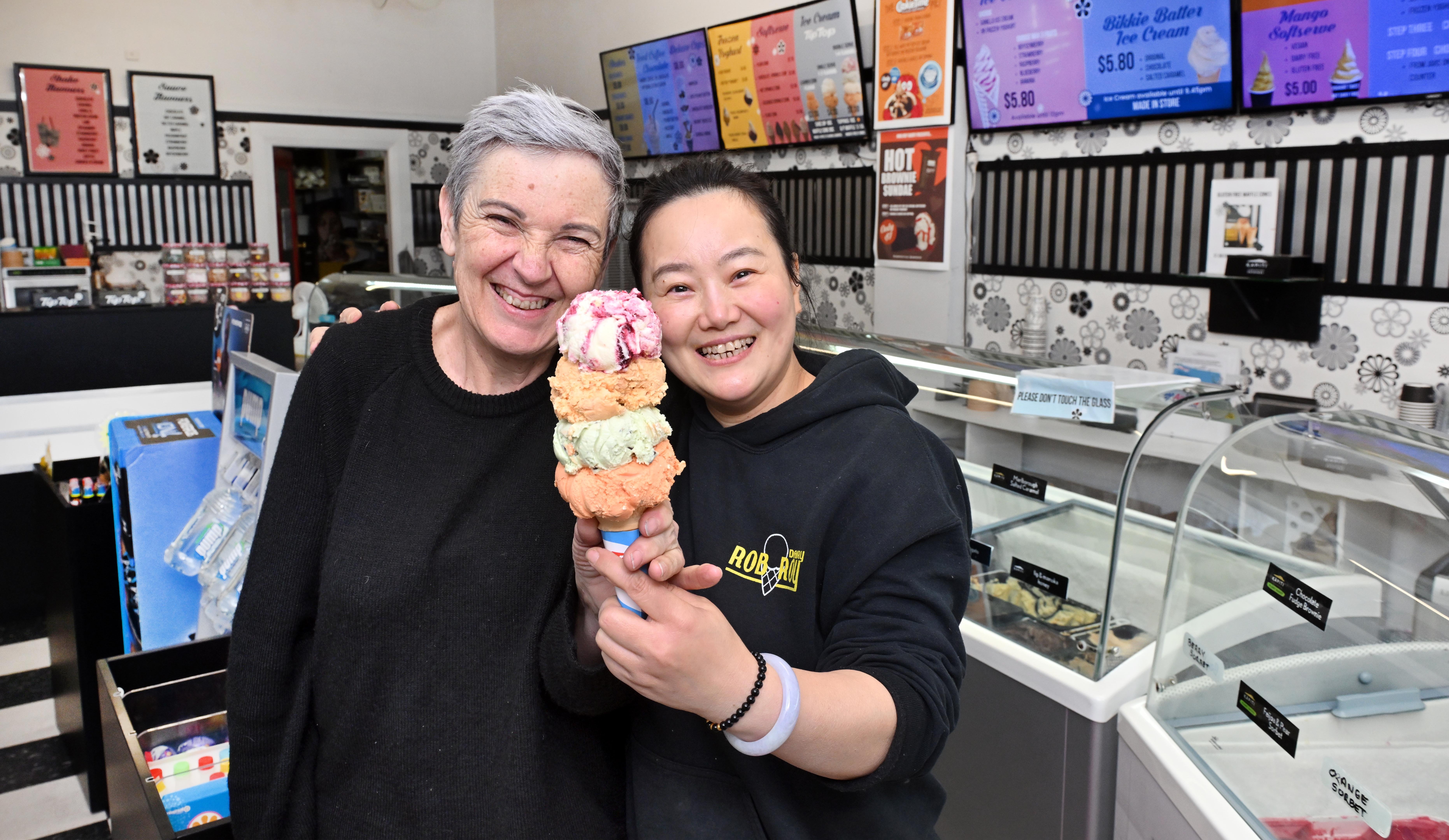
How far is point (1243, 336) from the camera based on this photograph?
3693 mm

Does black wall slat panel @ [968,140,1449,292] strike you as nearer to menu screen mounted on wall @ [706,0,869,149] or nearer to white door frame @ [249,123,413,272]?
menu screen mounted on wall @ [706,0,869,149]

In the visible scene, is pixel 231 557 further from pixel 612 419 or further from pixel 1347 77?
pixel 1347 77

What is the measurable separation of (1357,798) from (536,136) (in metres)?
1.34

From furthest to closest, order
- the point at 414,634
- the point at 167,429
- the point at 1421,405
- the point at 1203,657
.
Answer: the point at 1421,405 < the point at 167,429 < the point at 1203,657 < the point at 414,634

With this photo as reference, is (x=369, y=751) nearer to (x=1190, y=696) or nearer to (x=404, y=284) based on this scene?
(x=1190, y=696)

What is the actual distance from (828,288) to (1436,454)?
450 centimetres

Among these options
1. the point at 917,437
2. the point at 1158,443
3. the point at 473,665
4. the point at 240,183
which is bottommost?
the point at 473,665

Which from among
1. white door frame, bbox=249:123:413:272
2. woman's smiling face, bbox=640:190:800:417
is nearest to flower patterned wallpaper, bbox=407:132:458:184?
white door frame, bbox=249:123:413:272

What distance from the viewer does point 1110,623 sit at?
1872mm

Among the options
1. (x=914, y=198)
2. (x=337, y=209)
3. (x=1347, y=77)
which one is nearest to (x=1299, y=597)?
(x=1347, y=77)

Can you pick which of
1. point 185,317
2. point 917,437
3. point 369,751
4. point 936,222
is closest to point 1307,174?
point 936,222

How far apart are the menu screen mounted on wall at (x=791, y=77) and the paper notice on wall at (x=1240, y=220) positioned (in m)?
1.94

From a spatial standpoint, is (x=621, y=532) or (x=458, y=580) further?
(x=458, y=580)

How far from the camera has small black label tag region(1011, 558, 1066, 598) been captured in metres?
2.02
